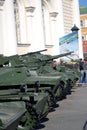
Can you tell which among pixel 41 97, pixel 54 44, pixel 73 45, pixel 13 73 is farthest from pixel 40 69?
pixel 54 44

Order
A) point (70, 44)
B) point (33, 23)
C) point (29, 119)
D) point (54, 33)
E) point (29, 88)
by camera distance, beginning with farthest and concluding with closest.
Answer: point (54, 33) → point (33, 23) → point (70, 44) → point (29, 88) → point (29, 119)

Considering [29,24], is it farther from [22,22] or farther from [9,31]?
[9,31]

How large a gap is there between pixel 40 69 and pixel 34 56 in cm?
167

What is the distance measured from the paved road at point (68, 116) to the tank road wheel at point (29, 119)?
106cm

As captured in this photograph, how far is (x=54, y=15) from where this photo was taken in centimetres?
3144

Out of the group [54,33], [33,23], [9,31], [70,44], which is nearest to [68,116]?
[70,44]

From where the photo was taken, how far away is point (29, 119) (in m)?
9.84

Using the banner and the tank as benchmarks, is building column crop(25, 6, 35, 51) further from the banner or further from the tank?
the tank

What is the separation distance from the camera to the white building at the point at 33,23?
2409cm

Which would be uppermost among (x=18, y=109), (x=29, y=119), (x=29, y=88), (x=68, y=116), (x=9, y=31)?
(x=9, y=31)

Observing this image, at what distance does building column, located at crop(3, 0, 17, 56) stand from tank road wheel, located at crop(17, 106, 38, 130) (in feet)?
45.4

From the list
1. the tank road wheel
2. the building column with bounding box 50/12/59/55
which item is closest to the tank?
the tank road wheel

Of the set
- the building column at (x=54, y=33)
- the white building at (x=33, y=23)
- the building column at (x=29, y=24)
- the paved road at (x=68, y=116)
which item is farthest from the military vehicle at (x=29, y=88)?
the building column at (x=54, y=33)

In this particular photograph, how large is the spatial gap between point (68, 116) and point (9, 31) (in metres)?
11.7
